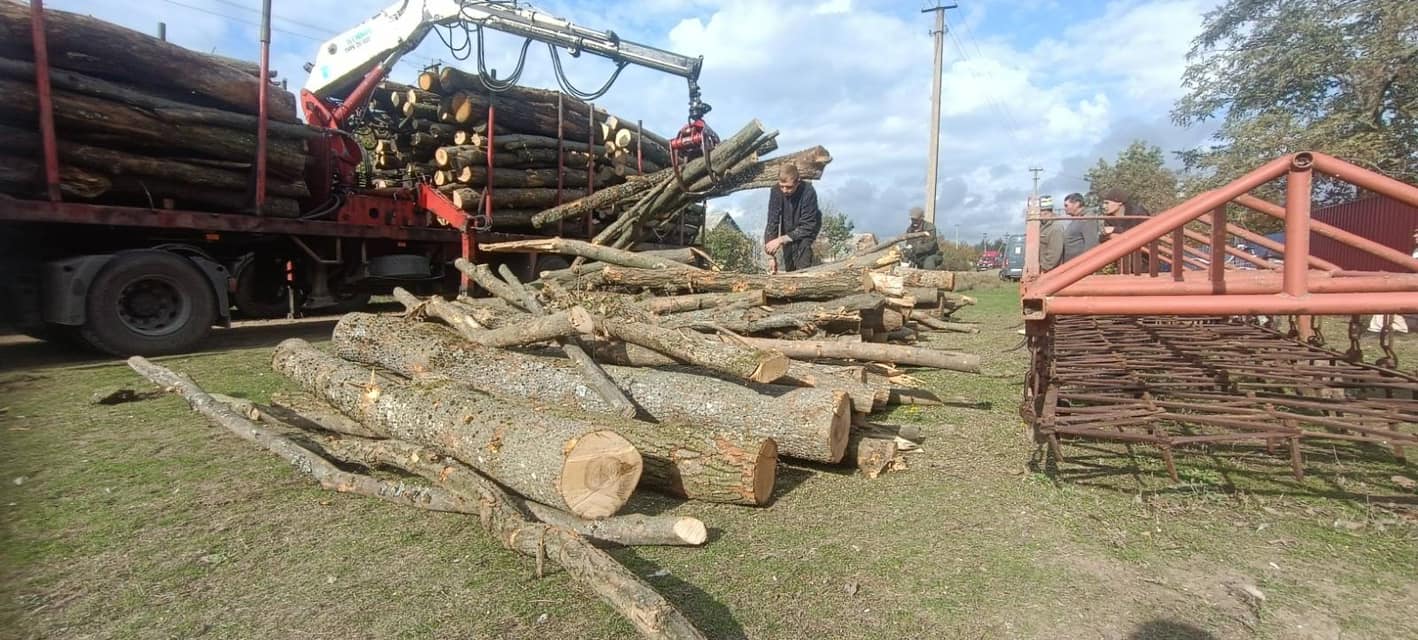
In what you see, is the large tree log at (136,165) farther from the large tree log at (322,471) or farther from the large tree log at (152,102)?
the large tree log at (322,471)

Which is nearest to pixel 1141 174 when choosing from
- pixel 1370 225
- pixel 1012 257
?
pixel 1012 257

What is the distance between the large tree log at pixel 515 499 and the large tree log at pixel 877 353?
92.1 inches

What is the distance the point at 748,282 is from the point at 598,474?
3.87 meters

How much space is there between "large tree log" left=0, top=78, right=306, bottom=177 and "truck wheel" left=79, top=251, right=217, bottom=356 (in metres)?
1.05

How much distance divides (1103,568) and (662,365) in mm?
2788

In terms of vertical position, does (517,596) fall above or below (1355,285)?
below

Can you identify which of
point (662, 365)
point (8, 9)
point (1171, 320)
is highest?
point (8, 9)

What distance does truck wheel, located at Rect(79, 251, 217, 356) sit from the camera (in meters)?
6.20

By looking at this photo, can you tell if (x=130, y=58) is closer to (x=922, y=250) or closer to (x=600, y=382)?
(x=600, y=382)

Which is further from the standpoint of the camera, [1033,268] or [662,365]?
[662,365]

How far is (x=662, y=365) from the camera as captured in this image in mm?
4676

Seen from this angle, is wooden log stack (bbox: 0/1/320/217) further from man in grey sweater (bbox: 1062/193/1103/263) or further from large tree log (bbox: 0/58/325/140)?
man in grey sweater (bbox: 1062/193/1103/263)

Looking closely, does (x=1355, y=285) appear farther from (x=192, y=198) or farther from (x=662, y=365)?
(x=192, y=198)

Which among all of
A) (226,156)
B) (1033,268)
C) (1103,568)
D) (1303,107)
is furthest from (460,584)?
(1303,107)
